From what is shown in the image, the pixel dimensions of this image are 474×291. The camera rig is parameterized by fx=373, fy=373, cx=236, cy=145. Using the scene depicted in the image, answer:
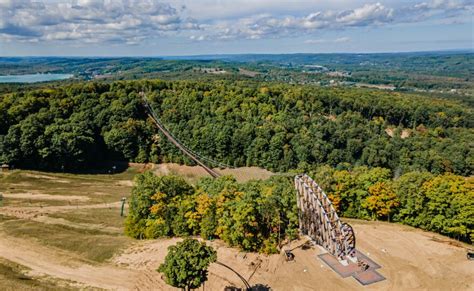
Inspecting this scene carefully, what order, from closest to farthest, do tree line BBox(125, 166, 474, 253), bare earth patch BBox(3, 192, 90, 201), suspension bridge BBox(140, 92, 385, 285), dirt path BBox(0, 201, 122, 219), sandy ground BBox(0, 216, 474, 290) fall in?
sandy ground BBox(0, 216, 474, 290) → suspension bridge BBox(140, 92, 385, 285) → tree line BBox(125, 166, 474, 253) → dirt path BBox(0, 201, 122, 219) → bare earth patch BBox(3, 192, 90, 201)

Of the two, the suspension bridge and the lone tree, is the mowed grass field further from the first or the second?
the suspension bridge

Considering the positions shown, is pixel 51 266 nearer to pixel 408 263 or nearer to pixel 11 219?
pixel 11 219

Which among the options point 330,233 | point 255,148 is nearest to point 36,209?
point 330,233

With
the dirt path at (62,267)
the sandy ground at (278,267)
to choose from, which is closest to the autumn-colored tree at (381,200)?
the sandy ground at (278,267)

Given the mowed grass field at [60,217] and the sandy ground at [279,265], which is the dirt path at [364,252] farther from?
the mowed grass field at [60,217]

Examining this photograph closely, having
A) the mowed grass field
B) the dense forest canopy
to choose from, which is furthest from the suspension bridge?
the dense forest canopy
